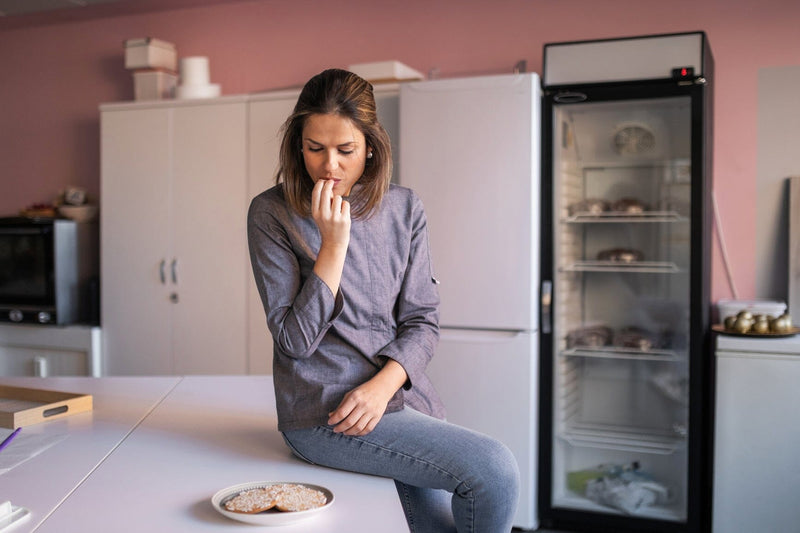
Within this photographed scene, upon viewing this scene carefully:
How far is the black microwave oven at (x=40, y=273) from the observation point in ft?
14.1

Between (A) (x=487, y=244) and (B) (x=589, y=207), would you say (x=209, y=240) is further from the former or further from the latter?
(B) (x=589, y=207)

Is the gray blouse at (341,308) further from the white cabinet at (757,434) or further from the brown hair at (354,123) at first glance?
the white cabinet at (757,434)

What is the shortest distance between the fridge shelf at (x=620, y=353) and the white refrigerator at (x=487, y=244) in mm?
246

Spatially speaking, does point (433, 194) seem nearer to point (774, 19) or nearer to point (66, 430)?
point (774, 19)

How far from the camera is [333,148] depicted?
155 centimetres

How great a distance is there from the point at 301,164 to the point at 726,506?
240 centimetres

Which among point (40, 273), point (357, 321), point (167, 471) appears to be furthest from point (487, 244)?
point (40, 273)

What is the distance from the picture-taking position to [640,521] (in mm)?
3328

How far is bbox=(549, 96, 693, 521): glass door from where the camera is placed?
3.37 metres

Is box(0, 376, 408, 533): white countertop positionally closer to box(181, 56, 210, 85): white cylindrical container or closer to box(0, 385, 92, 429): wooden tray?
box(0, 385, 92, 429): wooden tray

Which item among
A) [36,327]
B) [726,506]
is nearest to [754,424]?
[726,506]

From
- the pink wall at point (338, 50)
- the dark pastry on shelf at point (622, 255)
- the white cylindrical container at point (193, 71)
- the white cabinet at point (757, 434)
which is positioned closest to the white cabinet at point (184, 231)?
the white cylindrical container at point (193, 71)

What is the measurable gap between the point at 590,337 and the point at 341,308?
2.18m

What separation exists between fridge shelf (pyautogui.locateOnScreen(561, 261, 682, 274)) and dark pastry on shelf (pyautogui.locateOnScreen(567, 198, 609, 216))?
221mm
